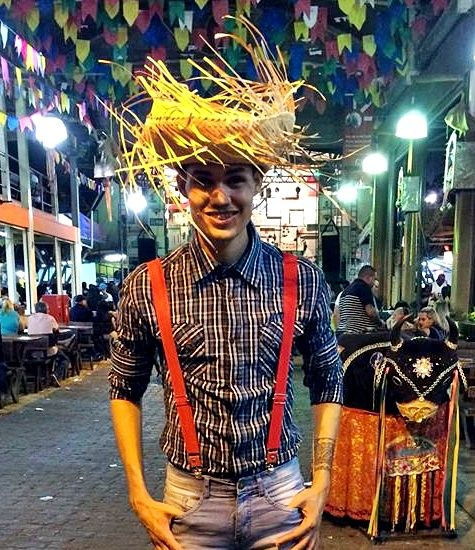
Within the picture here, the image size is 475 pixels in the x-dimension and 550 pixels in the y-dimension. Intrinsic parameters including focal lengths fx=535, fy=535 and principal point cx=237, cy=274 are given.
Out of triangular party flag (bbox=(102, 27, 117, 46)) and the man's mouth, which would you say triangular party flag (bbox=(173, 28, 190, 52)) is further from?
the man's mouth

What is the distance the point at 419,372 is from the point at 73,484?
319 cm

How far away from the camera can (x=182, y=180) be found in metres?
1.67

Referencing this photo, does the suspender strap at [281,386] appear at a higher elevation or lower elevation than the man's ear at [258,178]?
lower

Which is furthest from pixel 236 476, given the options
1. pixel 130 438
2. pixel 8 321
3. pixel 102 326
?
pixel 102 326

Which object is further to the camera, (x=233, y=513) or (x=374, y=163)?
(x=374, y=163)

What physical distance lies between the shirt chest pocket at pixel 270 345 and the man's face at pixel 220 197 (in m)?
0.30

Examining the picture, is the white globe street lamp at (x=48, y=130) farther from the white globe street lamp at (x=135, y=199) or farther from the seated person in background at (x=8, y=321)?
the white globe street lamp at (x=135, y=199)

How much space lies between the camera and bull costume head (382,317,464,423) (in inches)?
130

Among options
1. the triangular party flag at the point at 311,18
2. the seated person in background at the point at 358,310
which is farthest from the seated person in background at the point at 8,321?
the triangular party flag at the point at 311,18

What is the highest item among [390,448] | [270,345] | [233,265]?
[233,265]

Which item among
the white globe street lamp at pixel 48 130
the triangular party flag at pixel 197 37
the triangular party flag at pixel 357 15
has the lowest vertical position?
the white globe street lamp at pixel 48 130

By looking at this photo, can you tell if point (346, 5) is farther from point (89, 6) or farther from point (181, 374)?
point (181, 374)

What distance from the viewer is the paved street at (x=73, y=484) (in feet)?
12.2

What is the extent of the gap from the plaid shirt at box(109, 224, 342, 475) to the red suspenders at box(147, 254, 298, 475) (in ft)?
0.06
